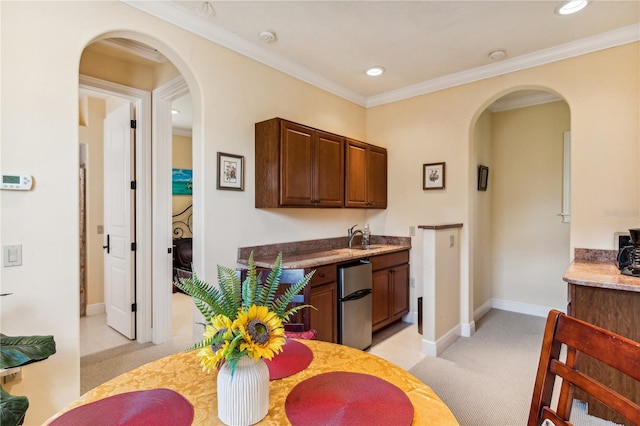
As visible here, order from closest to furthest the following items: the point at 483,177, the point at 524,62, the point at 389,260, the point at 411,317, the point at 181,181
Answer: the point at 524,62, the point at 389,260, the point at 411,317, the point at 483,177, the point at 181,181

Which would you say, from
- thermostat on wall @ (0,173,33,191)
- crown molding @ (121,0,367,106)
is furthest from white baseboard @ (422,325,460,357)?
thermostat on wall @ (0,173,33,191)

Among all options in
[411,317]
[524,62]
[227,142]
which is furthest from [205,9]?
[411,317]

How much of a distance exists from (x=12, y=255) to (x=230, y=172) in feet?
4.77

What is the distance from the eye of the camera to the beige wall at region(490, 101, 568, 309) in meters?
3.97

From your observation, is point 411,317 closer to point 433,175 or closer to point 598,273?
point 433,175

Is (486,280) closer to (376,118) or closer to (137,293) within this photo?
(376,118)

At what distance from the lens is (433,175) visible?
146 inches

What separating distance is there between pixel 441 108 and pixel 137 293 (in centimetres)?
383

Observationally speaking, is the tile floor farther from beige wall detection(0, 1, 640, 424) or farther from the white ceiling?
the white ceiling

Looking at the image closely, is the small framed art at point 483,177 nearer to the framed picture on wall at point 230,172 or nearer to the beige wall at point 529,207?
the beige wall at point 529,207

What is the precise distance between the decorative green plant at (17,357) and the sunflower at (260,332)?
3.76ft

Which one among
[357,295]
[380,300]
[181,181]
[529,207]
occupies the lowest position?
[380,300]

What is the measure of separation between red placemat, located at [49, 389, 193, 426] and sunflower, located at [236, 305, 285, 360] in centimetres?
32

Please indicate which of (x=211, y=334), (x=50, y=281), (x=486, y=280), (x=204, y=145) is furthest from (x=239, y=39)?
(x=486, y=280)
